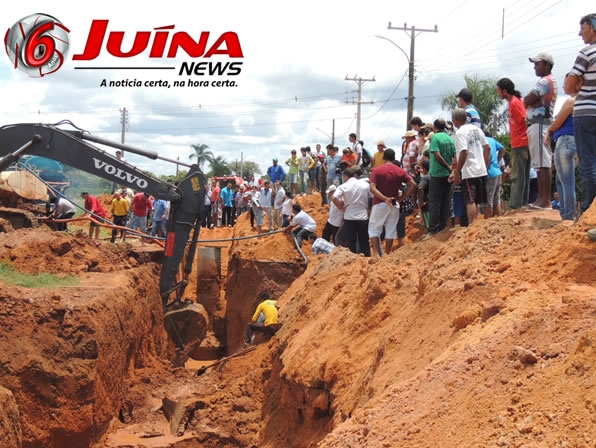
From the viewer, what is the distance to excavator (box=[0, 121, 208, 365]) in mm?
12078

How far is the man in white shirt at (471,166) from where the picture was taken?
31.1 feet

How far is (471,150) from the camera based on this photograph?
9.51 metres

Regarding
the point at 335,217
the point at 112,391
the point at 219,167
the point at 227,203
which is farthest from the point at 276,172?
the point at 219,167

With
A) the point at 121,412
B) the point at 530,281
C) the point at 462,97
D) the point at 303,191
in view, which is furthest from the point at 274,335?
the point at 303,191

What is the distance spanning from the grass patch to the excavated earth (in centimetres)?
51

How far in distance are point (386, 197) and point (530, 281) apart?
580 cm

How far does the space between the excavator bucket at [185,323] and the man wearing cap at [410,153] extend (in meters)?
4.82

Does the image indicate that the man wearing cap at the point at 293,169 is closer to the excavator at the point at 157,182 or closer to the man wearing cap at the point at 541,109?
the excavator at the point at 157,182

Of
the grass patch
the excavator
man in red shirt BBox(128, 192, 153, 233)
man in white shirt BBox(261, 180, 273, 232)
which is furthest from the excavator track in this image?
man in white shirt BBox(261, 180, 273, 232)

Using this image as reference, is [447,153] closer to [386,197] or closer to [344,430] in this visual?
[386,197]

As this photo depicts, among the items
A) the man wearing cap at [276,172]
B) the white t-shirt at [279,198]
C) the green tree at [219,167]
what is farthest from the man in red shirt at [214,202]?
the green tree at [219,167]

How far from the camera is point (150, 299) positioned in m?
15.4

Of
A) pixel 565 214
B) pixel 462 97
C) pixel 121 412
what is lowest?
pixel 121 412

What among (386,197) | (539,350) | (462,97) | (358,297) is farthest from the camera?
(386,197)
